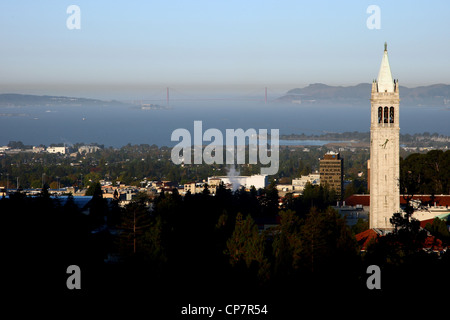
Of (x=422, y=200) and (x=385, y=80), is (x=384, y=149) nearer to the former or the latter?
(x=385, y=80)

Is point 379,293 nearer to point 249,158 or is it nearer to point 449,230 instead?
point 449,230

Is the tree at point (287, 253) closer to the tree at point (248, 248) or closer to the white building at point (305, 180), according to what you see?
the tree at point (248, 248)

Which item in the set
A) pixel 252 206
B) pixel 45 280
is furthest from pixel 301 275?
pixel 252 206

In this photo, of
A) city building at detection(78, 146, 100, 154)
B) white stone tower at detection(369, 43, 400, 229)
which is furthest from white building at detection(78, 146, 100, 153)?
white stone tower at detection(369, 43, 400, 229)

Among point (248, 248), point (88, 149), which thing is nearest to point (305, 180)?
point (248, 248)

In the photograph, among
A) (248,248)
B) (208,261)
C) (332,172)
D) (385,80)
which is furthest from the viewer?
(332,172)

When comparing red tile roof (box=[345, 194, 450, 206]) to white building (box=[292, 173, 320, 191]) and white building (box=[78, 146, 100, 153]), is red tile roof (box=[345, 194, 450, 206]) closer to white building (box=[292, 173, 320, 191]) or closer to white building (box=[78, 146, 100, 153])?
white building (box=[292, 173, 320, 191])
